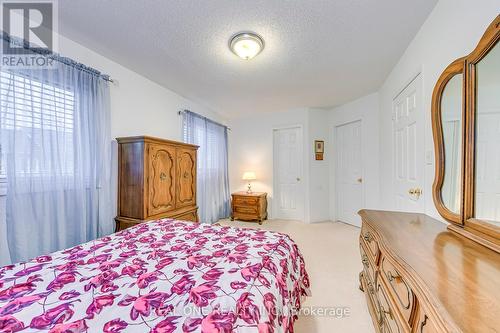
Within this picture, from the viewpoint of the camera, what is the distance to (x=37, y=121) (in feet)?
5.37

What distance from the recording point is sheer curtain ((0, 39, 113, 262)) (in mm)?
1515

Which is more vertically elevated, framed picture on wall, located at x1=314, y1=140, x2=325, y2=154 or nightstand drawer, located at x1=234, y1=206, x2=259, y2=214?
framed picture on wall, located at x1=314, y1=140, x2=325, y2=154

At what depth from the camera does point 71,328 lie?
66 cm

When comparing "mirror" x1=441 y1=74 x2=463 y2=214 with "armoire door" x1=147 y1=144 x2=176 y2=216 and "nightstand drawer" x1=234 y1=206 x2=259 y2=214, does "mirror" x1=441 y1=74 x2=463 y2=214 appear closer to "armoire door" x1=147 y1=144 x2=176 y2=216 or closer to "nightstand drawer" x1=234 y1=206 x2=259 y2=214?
"armoire door" x1=147 y1=144 x2=176 y2=216

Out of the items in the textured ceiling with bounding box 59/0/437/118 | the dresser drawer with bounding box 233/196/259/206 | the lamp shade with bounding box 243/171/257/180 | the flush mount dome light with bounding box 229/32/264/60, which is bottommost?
the dresser drawer with bounding box 233/196/259/206

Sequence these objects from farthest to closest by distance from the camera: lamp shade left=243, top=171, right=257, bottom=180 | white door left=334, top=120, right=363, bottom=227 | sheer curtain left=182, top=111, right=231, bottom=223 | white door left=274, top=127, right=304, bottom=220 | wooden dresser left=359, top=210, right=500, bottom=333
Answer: lamp shade left=243, top=171, right=257, bottom=180 < white door left=274, top=127, right=304, bottom=220 < white door left=334, top=120, right=363, bottom=227 < sheer curtain left=182, top=111, right=231, bottom=223 < wooden dresser left=359, top=210, right=500, bottom=333

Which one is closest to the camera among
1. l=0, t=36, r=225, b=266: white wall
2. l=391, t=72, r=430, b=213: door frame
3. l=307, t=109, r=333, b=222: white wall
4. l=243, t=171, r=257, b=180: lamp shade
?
l=391, t=72, r=430, b=213: door frame

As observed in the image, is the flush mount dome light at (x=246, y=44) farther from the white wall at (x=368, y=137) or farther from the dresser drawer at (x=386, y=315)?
the white wall at (x=368, y=137)

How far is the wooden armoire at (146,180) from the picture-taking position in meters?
2.17

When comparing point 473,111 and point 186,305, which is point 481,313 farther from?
point 473,111

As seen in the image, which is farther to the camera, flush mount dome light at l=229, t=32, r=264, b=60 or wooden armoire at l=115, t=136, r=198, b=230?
wooden armoire at l=115, t=136, r=198, b=230

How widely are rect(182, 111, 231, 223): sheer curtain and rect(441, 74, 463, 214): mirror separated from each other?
3179 millimetres

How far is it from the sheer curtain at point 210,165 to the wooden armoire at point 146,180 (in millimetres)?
1055

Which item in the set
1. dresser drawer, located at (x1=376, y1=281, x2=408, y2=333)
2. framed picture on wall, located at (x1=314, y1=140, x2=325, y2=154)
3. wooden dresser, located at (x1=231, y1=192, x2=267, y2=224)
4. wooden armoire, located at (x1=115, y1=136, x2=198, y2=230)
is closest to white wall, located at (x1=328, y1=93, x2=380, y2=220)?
framed picture on wall, located at (x1=314, y1=140, x2=325, y2=154)
